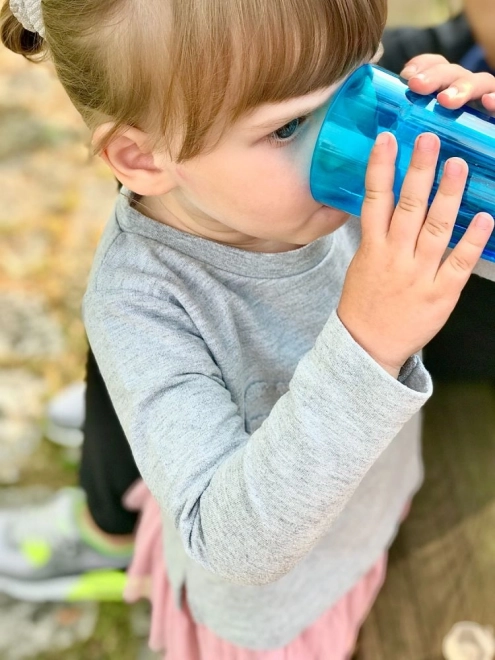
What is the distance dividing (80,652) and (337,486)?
0.67 meters

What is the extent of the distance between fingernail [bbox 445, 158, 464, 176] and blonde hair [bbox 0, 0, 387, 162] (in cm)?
13

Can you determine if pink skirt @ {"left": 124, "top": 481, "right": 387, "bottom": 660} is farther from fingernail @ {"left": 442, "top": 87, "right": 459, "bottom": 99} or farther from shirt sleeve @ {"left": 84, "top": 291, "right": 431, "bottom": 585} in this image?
fingernail @ {"left": 442, "top": 87, "right": 459, "bottom": 99}

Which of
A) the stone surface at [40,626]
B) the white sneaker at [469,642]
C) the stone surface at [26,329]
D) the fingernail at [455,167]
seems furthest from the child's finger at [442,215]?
the stone surface at [26,329]

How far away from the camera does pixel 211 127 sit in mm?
550

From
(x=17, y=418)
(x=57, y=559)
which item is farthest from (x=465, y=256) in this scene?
(x=17, y=418)

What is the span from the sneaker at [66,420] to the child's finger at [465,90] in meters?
0.84

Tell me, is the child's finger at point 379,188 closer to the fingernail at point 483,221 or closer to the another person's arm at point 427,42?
the fingernail at point 483,221

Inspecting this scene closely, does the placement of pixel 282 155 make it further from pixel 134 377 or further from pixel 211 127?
pixel 134 377

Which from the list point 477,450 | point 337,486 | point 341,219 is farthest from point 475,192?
point 477,450

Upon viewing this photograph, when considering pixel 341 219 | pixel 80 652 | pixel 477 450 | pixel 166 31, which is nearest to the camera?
pixel 166 31

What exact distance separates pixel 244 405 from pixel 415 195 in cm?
32

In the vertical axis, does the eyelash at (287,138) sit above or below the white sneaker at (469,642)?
above

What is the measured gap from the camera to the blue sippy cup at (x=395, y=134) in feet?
1.70

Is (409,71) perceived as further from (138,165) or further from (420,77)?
(138,165)
